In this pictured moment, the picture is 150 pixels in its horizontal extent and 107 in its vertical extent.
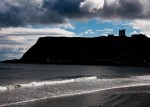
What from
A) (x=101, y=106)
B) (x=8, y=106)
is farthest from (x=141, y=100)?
(x=8, y=106)

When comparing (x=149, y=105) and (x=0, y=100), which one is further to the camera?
(x=0, y=100)

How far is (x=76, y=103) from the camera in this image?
25.1 meters

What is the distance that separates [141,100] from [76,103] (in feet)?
17.1

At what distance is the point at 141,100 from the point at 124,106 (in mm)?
3493

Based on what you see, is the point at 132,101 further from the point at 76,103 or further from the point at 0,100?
the point at 0,100

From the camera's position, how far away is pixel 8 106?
76.4 ft

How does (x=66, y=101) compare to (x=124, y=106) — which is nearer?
(x=124, y=106)

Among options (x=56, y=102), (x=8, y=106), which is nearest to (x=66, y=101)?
(x=56, y=102)

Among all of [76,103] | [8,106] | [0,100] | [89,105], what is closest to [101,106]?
[89,105]

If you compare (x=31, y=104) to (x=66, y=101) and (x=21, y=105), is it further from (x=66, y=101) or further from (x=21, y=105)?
(x=66, y=101)

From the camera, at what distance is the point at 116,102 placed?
83.6ft

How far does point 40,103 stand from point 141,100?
783 cm

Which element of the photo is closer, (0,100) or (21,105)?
(21,105)

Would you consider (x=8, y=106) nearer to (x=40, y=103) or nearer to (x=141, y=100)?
(x=40, y=103)
